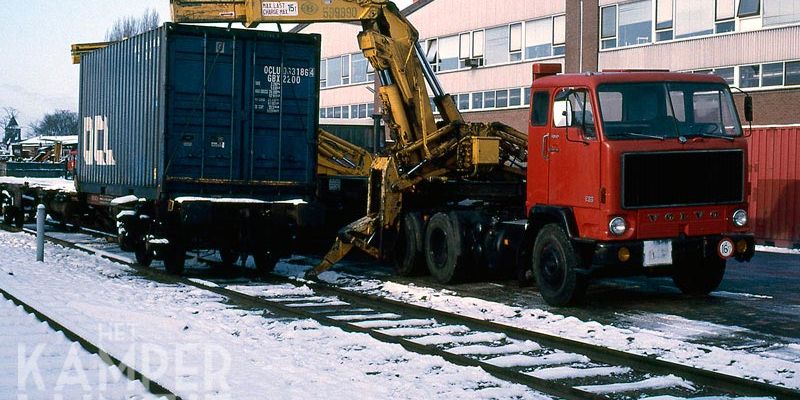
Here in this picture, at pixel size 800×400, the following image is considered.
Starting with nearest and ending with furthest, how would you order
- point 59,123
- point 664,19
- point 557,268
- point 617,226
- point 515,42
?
point 617,226, point 557,268, point 664,19, point 515,42, point 59,123

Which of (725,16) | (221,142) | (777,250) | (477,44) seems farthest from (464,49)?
(221,142)

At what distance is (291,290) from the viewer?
45.8 ft

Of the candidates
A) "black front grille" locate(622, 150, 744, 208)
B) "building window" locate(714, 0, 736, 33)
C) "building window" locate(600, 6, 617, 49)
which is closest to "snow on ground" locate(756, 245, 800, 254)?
"building window" locate(714, 0, 736, 33)

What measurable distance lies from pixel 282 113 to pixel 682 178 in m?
6.91

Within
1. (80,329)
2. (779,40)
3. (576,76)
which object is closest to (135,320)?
(80,329)

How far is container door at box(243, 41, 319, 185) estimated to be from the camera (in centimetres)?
1564

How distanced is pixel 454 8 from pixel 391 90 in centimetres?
2152

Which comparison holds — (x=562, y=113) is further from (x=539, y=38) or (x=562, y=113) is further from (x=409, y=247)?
(x=539, y=38)

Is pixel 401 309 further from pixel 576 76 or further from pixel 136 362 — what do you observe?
pixel 136 362

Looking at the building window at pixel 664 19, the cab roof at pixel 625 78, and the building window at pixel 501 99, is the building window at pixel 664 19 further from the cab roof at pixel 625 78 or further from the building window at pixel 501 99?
the cab roof at pixel 625 78

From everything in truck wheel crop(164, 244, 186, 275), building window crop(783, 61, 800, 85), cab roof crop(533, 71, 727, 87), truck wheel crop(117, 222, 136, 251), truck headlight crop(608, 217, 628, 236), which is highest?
building window crop(783, 61, 800, 85)

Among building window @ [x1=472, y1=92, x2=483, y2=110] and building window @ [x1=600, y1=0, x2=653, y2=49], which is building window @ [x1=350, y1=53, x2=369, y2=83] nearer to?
building window @ [x1=472, y1=92, x2=483, y2=110]

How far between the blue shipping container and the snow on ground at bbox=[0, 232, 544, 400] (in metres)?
2.34

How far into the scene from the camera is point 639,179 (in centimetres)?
1134
